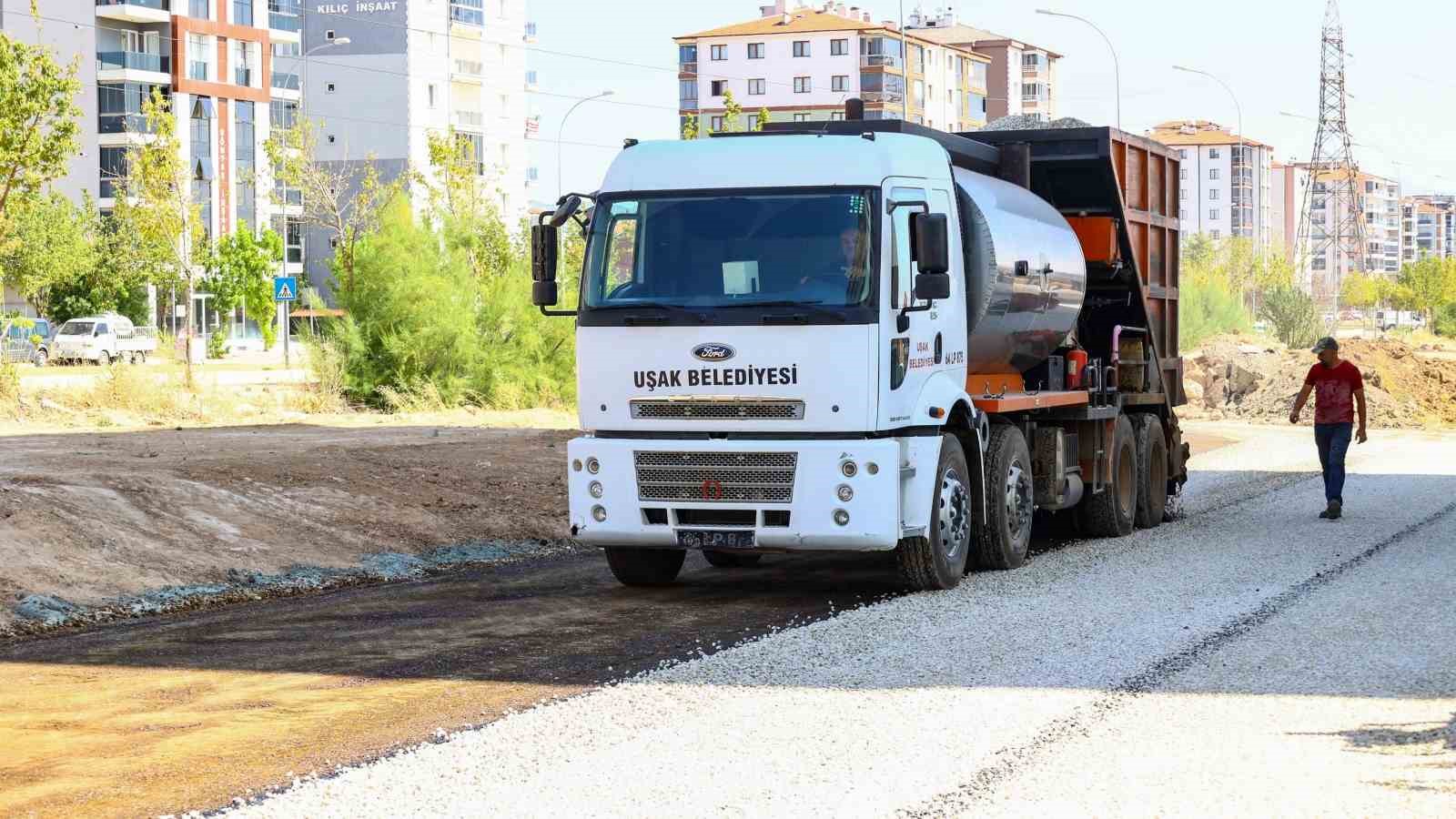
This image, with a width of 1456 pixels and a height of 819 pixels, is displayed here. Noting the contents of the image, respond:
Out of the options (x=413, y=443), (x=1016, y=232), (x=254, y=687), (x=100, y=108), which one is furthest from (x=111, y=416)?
(x=100, y=108)

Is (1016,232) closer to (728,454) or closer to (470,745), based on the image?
(728,454)

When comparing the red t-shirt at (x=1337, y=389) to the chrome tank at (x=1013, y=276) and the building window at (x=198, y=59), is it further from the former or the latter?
the building window at (x=198, y=59)

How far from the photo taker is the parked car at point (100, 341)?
5836 cm

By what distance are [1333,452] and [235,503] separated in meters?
11.1

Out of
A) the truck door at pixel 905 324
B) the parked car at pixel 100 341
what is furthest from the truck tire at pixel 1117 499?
the parked car at pixel 100 341

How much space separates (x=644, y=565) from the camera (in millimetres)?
13781

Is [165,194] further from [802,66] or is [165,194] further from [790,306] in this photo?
[802,66]

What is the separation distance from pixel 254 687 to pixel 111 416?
20.2 m

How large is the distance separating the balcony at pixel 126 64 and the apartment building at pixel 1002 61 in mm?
81148

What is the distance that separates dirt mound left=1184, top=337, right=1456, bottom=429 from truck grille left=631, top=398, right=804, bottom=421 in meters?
30.8

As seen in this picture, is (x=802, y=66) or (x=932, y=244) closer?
(x=932, y=244)

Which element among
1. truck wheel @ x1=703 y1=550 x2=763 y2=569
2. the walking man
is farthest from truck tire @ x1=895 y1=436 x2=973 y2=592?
the walking man

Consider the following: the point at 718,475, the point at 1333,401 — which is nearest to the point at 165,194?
the point at 1333,401

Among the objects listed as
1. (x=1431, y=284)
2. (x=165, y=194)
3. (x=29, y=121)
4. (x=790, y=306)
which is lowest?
(x=790, y=306)
